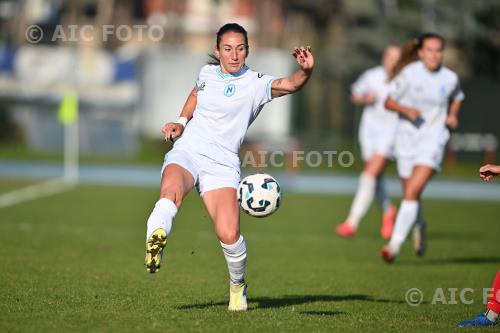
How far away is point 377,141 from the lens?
14.6 m

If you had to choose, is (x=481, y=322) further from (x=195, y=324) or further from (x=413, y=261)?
(x=413, y=261)

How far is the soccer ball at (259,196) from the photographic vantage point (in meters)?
7.84

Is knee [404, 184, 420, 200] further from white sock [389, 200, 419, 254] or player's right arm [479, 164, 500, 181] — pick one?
player's right arm [479, 164, 500, 181]

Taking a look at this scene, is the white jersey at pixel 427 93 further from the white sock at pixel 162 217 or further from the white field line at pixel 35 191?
the white field line at pixel 35 191

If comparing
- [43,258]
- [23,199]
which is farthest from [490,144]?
[43,258]

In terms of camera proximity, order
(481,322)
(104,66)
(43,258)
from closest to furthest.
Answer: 1. (481,322)
2. (43,258)
3. (104,66)

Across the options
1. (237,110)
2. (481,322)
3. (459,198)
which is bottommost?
(459,198)

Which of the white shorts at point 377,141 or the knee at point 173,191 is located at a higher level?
the knee at point 173,191

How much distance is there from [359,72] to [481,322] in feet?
93.5

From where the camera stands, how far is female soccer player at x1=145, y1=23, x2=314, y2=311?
7875 mm

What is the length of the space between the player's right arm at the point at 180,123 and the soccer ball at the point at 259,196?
0.62m

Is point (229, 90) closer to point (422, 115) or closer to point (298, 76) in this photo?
point (298, 76)

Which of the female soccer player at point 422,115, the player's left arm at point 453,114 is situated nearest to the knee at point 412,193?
the female soccer player at point 422,115

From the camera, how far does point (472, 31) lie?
38.2m
